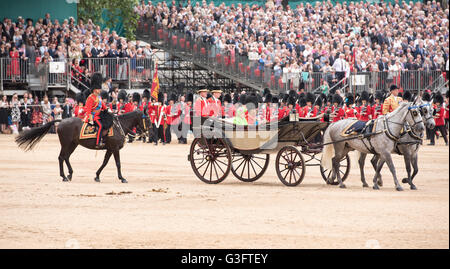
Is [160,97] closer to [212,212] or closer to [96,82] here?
[96,82]

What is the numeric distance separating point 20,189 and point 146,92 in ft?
44.4

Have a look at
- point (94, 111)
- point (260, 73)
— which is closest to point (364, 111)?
point (260, 73)

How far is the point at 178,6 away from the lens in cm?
3609

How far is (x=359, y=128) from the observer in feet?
45.8

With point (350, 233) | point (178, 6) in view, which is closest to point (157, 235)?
point (350, 233)

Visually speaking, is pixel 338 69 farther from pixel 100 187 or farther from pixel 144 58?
pixel 100 187

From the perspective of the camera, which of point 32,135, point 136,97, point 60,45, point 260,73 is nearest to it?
point 32,135

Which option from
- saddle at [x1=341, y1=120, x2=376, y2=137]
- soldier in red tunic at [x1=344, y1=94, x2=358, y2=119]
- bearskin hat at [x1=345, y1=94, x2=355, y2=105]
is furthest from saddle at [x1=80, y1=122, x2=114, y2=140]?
bearskin hat at [x1=345, y1=94, x2=355, y2=105]

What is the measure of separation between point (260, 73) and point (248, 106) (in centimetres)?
1659

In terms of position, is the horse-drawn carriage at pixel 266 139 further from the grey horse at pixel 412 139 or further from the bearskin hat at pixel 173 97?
the bearskin hat at pixel 173 97

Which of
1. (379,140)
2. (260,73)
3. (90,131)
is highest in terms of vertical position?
(260,73)

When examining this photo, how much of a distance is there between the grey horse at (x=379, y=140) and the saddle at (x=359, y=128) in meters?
0.05

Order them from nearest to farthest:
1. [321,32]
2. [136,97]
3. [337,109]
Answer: [337,109] → [136,97] → [321,32]

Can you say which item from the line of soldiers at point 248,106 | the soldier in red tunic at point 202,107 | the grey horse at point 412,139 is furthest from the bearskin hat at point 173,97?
the grey horse at point 412,139
